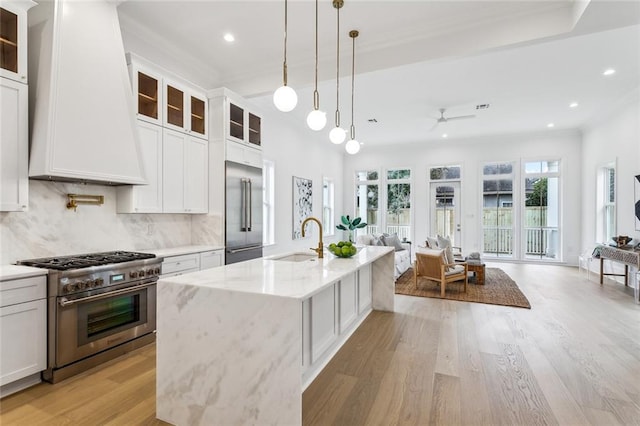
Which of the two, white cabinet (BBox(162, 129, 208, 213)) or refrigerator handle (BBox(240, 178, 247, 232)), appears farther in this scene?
refrigerator handle (BBox(240, 178, 247, 232))

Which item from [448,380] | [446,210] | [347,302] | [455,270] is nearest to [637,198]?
[455,270]

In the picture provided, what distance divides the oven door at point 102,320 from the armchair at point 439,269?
400 cm

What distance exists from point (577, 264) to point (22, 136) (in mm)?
10104

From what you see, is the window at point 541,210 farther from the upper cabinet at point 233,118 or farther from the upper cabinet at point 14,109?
the upper cabinet at point 14,109

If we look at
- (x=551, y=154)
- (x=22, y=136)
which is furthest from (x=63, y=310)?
(x=551, y=154)

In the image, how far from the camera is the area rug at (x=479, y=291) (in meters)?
4.64

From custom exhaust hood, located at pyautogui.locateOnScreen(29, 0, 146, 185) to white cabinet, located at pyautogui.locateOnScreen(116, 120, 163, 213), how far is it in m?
0.22

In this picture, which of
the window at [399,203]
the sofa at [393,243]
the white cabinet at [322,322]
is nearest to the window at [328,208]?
the window at [399,203]

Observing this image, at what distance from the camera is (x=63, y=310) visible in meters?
2.45

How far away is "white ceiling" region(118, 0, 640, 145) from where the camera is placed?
3129 millimetres

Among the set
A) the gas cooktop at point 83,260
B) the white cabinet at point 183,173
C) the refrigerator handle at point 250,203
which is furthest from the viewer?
the refrigerator handle at point 250,203

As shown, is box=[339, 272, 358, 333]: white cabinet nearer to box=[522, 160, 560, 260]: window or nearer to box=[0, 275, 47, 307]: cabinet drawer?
box=[0, 275, 47, 307]: cabinet drawer

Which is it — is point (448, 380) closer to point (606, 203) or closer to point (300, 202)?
point (300, 202)

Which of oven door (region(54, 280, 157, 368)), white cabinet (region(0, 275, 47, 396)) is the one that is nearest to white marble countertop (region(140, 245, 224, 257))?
oven door (region(54, 280, 157, 368))
